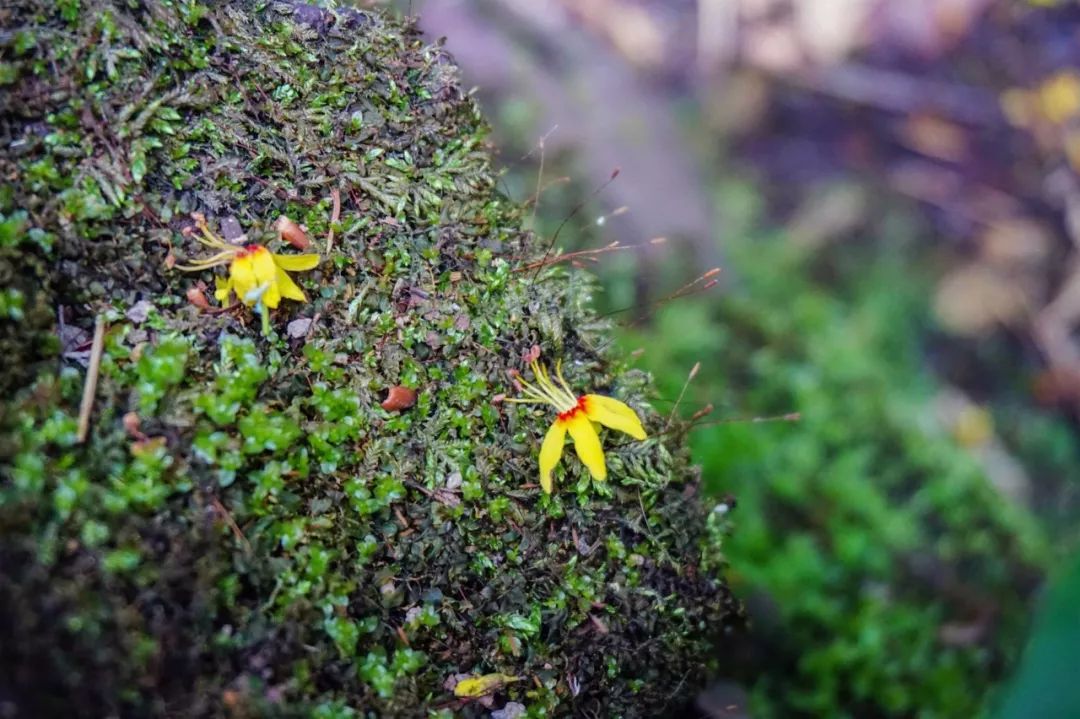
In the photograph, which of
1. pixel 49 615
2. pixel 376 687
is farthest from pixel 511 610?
pixel 49 615

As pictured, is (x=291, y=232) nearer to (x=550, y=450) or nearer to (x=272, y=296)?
(x=272, y=296)

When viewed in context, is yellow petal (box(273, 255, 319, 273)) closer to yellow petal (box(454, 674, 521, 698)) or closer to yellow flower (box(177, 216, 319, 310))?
yellow flower (box(177, 216, 319, 310))

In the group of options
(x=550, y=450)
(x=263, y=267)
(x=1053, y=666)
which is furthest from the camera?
(x=550, y=450)

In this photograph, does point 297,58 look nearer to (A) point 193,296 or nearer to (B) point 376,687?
(A) point 193,296

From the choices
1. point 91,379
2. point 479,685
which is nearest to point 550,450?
point 479,685

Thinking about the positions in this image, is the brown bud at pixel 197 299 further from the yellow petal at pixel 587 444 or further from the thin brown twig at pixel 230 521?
the yellow petal at pixel 587 444

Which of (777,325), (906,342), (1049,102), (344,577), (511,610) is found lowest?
(344,577)

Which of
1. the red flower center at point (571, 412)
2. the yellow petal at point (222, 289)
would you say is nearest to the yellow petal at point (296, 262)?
the yellow petal at point (222, 289)
